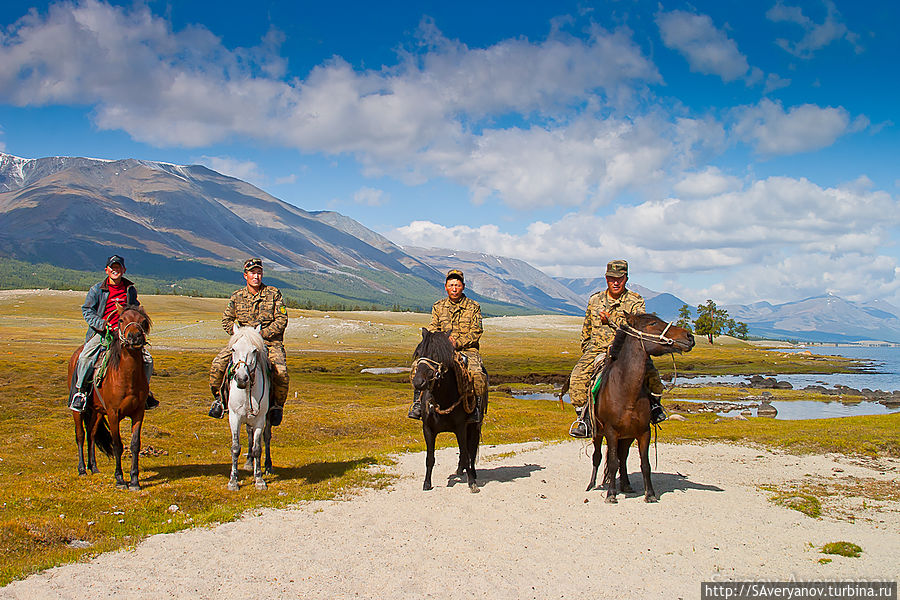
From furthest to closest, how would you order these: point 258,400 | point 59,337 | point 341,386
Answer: point 59,337 < point 341,386 < point 258,400

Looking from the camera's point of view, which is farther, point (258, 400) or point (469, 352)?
point (469, 352)

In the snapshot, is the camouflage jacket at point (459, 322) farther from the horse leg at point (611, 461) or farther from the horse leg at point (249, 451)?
the horse leg at point (249, 451)

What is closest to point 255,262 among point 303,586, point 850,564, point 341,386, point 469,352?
point 469,352

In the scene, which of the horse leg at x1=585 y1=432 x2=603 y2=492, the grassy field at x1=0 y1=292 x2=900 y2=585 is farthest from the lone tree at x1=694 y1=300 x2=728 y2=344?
the horse leg at x1=585 y1=432 x2=603 y2=492

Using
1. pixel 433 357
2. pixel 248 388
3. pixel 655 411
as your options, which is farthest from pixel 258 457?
pixel 655 411

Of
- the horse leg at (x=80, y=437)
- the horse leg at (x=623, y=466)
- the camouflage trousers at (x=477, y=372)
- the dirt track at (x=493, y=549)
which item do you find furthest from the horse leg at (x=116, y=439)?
the horse leg at (x=623, y=466)

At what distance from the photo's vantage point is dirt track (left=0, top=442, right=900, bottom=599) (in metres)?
8.72

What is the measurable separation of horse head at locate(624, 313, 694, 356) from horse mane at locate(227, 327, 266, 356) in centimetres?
814

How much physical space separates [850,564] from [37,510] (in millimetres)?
14136

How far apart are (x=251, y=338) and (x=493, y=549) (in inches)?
279

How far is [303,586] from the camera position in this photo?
8750mm

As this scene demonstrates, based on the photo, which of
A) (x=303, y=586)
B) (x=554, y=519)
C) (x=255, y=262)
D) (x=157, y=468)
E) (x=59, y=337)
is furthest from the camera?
(x=59, y=337)

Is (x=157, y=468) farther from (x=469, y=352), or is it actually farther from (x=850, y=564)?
(x=850, y=564)

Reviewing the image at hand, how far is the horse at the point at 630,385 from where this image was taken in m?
12.6
